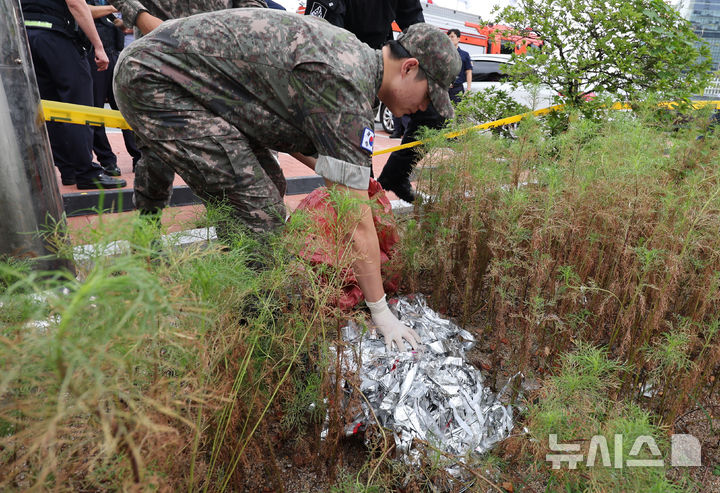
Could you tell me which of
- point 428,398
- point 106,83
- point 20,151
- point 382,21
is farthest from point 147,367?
point 106,83

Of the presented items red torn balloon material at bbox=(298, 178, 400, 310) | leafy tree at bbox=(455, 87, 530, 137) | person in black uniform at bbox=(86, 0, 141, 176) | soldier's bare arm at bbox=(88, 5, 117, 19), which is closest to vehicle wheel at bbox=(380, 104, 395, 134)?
person in black uniform at bbox=(86, 0, 141, 176)

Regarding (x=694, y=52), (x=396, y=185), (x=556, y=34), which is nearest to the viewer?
(x=694, y=52)

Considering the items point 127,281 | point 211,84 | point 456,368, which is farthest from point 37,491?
point 211,84

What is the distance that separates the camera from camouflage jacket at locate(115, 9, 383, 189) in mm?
1776

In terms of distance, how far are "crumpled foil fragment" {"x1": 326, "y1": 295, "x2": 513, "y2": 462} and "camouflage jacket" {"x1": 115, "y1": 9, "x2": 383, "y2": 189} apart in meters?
0.71

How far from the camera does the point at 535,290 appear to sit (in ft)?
5.66

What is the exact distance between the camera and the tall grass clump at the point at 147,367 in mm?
589

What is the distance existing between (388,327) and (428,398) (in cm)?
35

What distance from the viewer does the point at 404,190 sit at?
414cm

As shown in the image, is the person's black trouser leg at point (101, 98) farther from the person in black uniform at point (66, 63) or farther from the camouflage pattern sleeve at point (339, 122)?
the camouflage pattern sleeve at point (339, 122)

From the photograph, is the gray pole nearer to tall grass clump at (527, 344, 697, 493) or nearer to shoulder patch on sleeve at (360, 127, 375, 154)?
shoulder patch on sleeve at (360, 127, 375, 154)

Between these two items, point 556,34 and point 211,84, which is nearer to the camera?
point 211,84

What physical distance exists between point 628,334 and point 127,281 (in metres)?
1.69

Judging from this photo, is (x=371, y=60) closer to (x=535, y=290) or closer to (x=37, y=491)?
(x=535, y=290)
